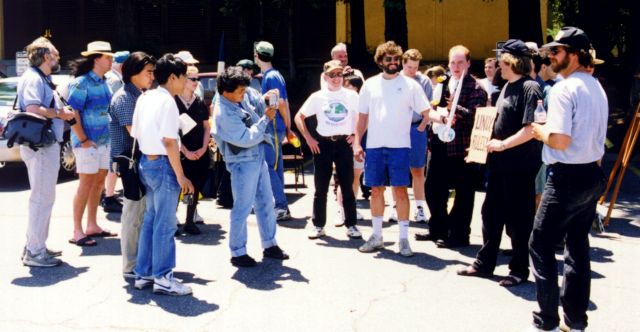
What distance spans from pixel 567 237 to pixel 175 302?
2.92 metres

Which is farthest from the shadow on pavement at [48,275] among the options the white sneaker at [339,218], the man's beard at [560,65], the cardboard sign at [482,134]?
the man's beard at [560,65]

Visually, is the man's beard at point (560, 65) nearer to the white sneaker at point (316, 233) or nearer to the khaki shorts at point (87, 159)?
the white sneaker at point (316, 233)

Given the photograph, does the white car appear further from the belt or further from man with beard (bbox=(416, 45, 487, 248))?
man with beard (bbox=(416, 45, 487, 248))

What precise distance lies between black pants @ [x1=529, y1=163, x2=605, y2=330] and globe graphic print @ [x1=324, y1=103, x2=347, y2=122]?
10.3 feet

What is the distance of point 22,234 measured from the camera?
8.21 meters

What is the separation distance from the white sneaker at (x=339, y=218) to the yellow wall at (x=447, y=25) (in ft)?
54.7

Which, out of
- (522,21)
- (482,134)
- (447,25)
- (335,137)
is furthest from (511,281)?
(447,25)

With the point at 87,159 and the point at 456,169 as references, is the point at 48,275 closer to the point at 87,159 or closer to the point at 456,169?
the point at 87,159

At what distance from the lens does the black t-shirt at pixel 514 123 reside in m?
6.11

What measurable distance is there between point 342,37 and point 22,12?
39.7 feet

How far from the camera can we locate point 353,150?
7.79 metres

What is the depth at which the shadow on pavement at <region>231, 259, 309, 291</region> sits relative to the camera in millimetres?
6422

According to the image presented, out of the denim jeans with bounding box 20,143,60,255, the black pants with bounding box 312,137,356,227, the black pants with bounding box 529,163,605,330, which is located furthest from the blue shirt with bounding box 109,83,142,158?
the black pants with bounding box 529,163,605,330

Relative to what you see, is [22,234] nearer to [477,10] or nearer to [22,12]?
[477,10]
